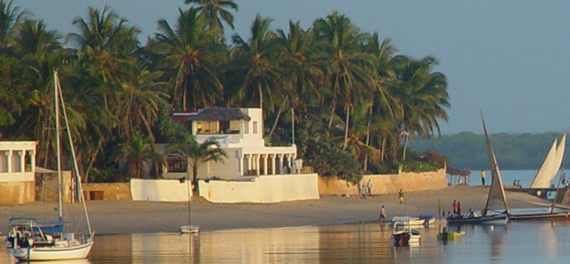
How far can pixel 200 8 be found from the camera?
306ft

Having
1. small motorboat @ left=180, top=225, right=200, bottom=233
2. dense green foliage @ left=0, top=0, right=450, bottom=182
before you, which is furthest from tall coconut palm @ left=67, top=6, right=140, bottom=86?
small motorboat @ left=180, top=225, right=200, bottom=233

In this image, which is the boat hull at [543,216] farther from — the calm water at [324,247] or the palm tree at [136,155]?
the palm tree at [136,155]

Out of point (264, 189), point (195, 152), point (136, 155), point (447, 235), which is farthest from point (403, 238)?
point (264, 189)

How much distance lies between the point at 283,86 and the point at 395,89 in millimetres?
19400

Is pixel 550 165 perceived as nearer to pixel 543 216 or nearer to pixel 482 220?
pixel 543 216

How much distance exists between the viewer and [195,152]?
2635 inches

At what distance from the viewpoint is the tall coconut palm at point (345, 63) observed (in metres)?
86.1

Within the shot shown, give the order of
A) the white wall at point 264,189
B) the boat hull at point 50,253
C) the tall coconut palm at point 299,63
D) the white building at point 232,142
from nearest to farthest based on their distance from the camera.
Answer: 1. the boat hull at point 50,253
2. the white wall at point 264,189
3. the white building at point 232,142
4. the tall coconut palm at point 299,63

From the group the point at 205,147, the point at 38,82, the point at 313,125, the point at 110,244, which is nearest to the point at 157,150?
the point at 205,147

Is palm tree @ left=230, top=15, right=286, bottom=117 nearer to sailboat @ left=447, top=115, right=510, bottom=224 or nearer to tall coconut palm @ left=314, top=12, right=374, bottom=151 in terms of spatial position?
tall coconut palm @ left=314, top=12, right=374, bottom=151

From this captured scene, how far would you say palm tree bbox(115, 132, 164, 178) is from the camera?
209ft

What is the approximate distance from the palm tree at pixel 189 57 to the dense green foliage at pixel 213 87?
0.09 m

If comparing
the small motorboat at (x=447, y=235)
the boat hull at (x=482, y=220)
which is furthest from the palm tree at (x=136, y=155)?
the small motorboat at (x=447, y=235)

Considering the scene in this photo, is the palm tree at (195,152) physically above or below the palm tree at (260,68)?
below
